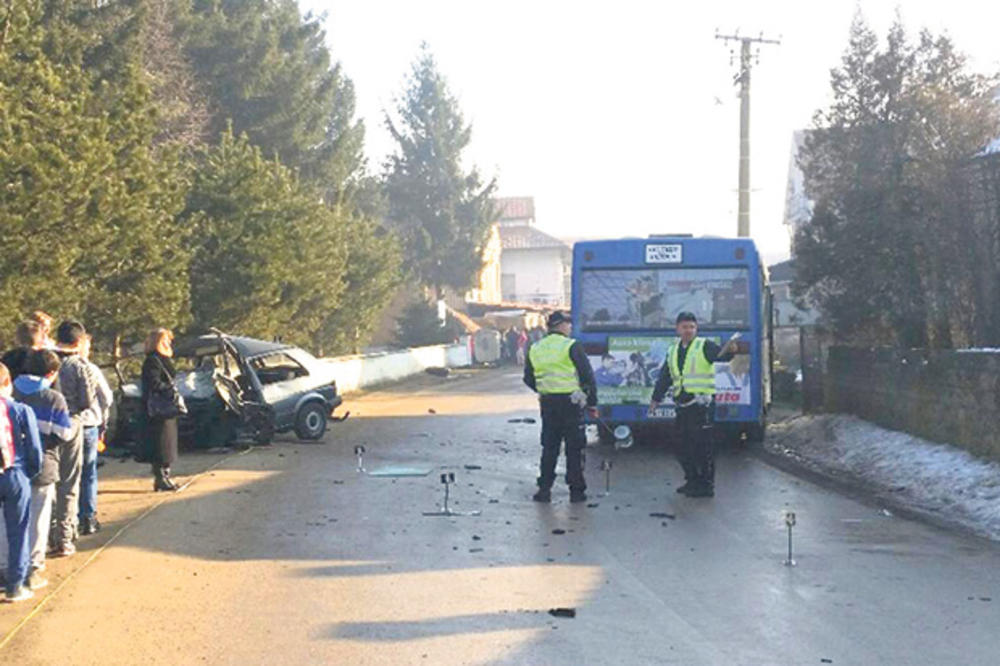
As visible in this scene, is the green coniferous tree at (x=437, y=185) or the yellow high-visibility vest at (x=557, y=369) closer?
the yellow high-visibility vest at (x=557, y=369)

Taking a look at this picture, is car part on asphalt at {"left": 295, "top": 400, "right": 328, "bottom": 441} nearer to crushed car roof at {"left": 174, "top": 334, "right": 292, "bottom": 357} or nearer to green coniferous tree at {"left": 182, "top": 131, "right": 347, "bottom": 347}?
crushed car roof at {"left": 174, "top": 334, "right": 292, "bottom": 357}

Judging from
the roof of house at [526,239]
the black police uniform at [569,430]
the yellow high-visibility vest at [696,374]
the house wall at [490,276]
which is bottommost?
the black police uniform at [569,430]

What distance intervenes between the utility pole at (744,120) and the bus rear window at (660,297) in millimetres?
18916

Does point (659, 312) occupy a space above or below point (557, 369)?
above

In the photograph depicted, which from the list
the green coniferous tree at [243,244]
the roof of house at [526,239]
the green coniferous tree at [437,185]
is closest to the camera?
the green coniferous tree at [243,244]

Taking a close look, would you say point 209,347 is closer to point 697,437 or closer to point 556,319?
point 556,319

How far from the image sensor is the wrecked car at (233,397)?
15953 mm

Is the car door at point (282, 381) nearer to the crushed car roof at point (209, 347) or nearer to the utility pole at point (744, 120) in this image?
the crushed car roof at point (209, 347)

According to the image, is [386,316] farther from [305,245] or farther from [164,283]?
[164,283]

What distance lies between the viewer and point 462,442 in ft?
58.6

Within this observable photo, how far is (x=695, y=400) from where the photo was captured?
12.3 meters

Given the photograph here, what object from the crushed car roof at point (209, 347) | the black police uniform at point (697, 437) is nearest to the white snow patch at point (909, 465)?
the black police uniform at point (697, 437)

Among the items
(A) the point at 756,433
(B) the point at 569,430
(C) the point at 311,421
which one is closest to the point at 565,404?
(B) the point at 569,430

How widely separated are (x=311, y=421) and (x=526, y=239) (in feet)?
257
